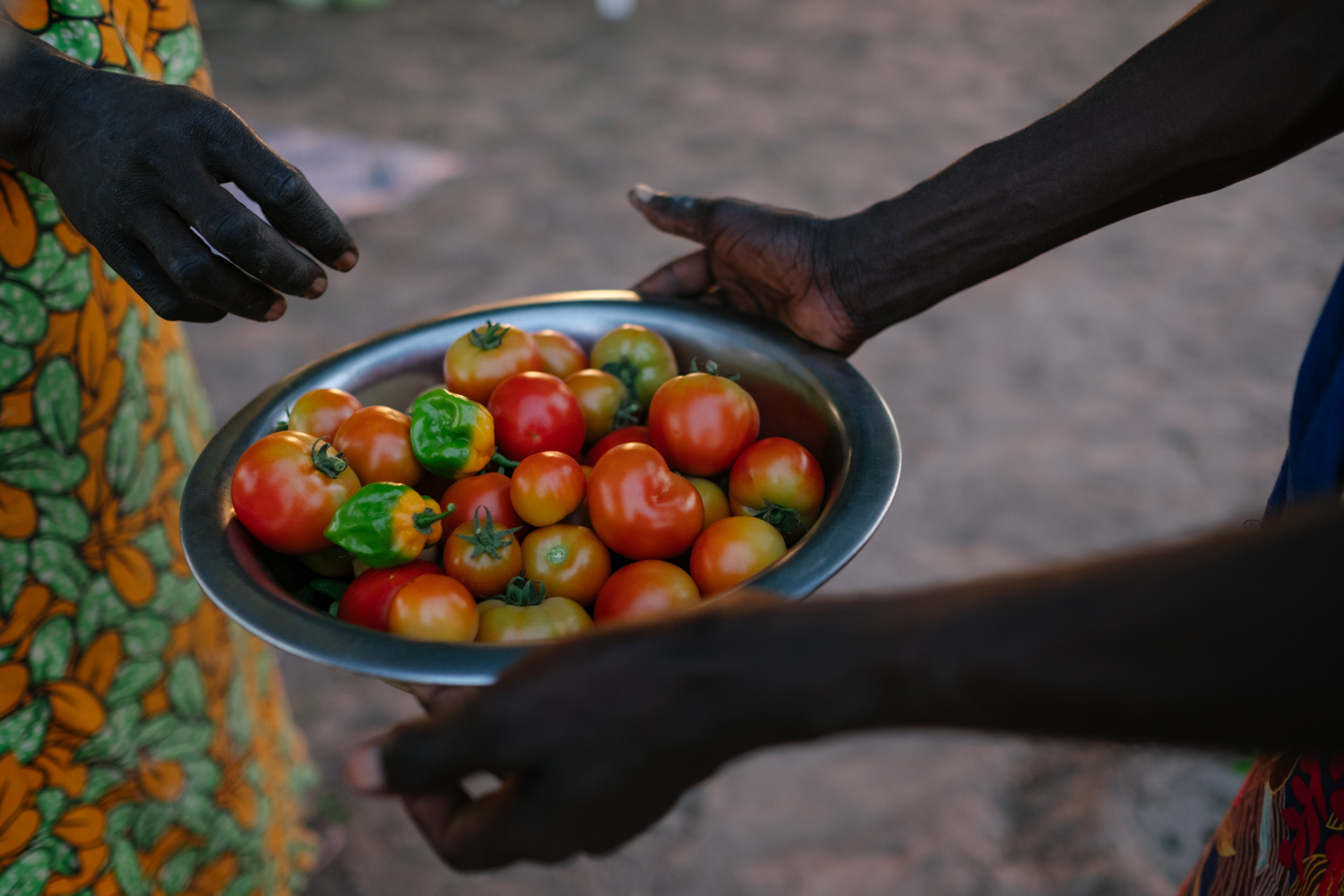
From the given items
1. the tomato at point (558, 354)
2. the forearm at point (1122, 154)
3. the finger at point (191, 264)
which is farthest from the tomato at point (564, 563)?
the forearm at point (1122, 154)

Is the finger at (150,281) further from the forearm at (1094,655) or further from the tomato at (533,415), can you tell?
the forearm at (1094,655)

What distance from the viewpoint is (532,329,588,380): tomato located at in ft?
5.42

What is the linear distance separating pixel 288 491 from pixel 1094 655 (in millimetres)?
1005

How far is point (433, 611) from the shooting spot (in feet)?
3.80

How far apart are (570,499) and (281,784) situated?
138cm

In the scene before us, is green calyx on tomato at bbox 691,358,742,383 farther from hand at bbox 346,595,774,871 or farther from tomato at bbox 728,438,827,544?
hand at bbox 346,595,774,871

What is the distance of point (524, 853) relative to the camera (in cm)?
83

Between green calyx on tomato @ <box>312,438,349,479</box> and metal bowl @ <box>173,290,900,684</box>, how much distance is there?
0.13m

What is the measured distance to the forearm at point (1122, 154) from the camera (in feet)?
3.97

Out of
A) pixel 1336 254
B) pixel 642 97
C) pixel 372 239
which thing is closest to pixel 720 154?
pixel 642 97

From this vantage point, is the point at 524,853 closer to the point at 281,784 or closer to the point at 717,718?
the point at 717,718

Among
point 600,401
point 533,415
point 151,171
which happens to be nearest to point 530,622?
point 533,415

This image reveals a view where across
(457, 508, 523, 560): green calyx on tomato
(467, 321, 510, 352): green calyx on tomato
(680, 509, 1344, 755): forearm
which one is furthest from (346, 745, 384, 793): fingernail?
(467, 321, 510, 352): green calyx on tomato

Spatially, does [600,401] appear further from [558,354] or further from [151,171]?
[151,171]
